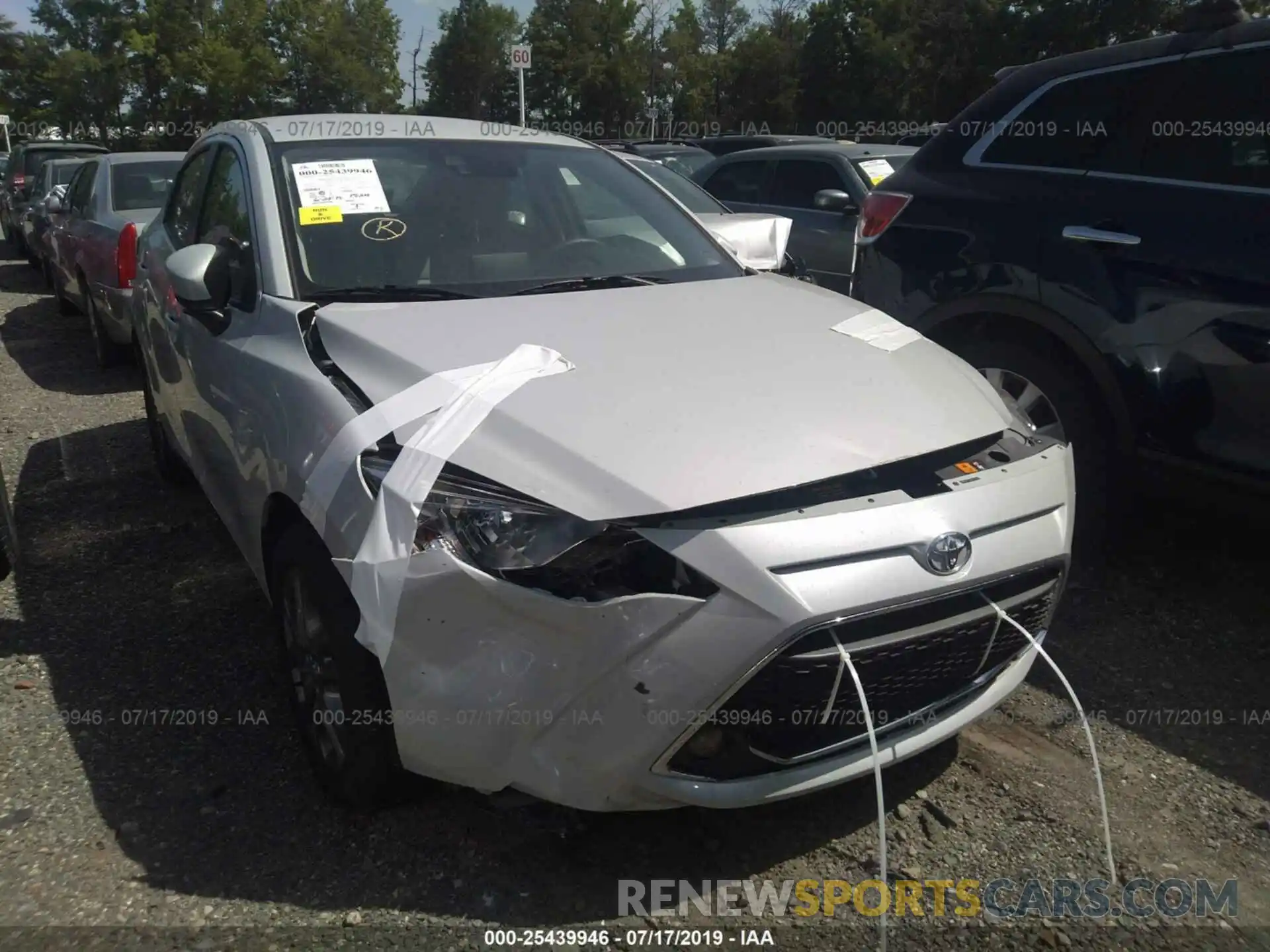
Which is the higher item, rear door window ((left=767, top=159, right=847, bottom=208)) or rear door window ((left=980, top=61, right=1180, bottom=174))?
rear door window ((left=980, top=61, right=1180, bottom=174))

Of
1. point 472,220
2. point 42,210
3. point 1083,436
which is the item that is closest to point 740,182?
point 1083,436

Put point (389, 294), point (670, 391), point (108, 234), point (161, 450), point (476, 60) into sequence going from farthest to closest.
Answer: point (476, 60), point (108, 234), point (161, 450), point (389, 294), point (670, 391)

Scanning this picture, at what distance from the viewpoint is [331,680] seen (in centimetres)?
251

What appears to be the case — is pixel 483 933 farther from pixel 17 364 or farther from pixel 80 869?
pixel 17 364

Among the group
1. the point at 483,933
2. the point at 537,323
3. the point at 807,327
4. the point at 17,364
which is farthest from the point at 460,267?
the point at 17,364

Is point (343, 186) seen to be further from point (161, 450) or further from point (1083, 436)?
point (1083, 436)

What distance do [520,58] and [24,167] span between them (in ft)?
25.7

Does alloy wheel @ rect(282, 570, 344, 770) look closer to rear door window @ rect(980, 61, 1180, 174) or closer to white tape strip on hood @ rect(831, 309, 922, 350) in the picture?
white tape strip on hood @ rect(831, 309, 922, 350)

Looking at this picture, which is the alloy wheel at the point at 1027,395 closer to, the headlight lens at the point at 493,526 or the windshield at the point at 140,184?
the headlight lens at the point at 493,526

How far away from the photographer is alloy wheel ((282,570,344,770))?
2498 mm

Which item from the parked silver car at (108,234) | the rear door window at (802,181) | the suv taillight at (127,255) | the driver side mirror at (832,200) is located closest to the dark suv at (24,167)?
the parked silver car at (108,234)

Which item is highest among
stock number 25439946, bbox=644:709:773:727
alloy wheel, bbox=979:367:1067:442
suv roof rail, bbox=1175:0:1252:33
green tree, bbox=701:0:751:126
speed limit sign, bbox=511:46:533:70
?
green tree, bbox=701:0:751:126

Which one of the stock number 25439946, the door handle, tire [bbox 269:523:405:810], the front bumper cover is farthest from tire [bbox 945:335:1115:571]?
tire [bbox 269:523:405:810]

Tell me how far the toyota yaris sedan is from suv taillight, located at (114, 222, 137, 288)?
4.18m
